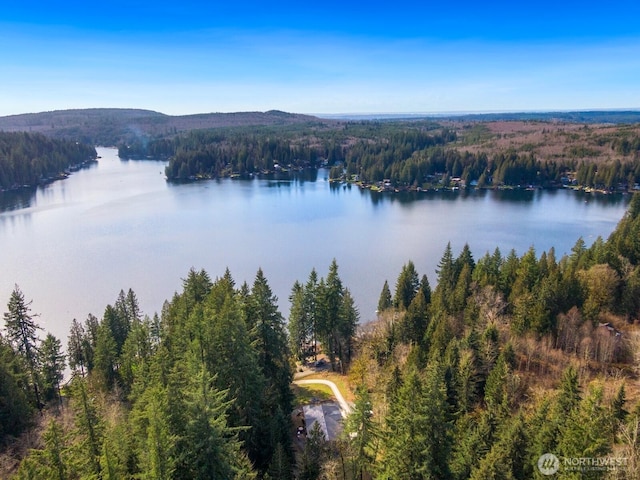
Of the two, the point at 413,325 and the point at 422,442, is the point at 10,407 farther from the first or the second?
the point at 413,325

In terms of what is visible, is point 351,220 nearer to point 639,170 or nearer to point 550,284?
point 550,284

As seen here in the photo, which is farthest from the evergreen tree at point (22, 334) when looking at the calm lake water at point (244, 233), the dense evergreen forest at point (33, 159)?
the dense evergreen forest at point (33, 159)

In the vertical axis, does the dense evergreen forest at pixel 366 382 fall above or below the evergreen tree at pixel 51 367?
above

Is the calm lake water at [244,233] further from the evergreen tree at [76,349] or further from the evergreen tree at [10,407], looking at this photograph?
the evergreen tree at [10,407]

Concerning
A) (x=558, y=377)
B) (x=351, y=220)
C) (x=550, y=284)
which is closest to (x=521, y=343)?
(x=558, y=377)

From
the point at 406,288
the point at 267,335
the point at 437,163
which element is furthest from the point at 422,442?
the point at 437,163
